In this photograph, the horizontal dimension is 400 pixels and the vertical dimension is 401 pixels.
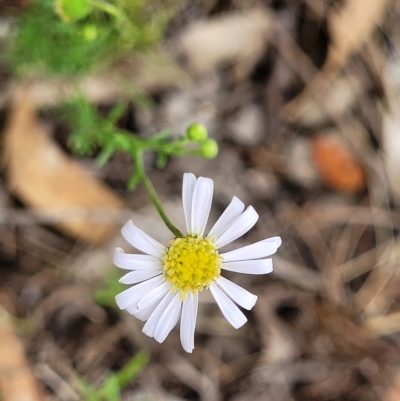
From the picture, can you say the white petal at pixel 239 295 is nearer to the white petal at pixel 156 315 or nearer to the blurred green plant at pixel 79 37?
the white petal at pixel 156 315

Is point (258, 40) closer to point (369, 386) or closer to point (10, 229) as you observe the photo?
point (10, 229)

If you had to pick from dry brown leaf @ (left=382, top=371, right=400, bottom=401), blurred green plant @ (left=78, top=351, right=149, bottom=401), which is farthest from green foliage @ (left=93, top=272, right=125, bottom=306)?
dry brown leaf @ (left=382, top=371, right=400, bottom=401)

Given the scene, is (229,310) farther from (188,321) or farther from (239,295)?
(188,321)

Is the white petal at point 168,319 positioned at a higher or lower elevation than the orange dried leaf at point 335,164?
lower

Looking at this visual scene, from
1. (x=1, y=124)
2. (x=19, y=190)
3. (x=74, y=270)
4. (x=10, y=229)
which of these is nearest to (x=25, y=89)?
(x=1, y=124)

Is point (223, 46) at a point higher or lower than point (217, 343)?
higher

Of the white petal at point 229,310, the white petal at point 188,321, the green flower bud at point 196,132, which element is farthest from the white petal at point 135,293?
the green flower bud at point 196,132
